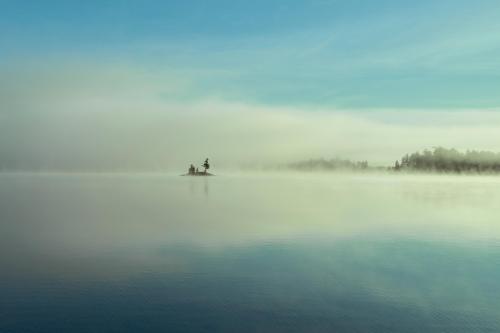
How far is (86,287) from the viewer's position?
38531 mm

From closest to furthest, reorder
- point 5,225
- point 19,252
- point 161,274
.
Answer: point 161,274 < point 19,252 < point 5,225

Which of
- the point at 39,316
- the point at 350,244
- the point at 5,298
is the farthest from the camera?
the point at 350,244

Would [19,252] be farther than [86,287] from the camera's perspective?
Yes

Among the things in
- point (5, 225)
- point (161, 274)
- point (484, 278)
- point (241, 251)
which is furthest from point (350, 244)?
point (5, 225)

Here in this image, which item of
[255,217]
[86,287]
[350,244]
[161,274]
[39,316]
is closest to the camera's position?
[39,316]

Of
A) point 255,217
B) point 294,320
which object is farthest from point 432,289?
point 255,217

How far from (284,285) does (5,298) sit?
2248 cm

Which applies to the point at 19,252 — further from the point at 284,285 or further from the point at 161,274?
the point at 284,285

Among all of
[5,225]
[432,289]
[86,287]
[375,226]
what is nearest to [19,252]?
[86,287]

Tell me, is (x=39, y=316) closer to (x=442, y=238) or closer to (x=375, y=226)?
(x=442, y=238)

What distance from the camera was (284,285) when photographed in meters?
40.8

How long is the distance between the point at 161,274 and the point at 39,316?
13754 mm

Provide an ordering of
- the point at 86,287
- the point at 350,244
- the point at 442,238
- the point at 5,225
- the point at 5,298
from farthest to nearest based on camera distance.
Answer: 1. the point at 5,225
2. the point at 442,238
3. the point at 350,244
4. the point at 86,287
5. the point at 5,298

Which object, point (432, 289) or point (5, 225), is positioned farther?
point (5, 225)
